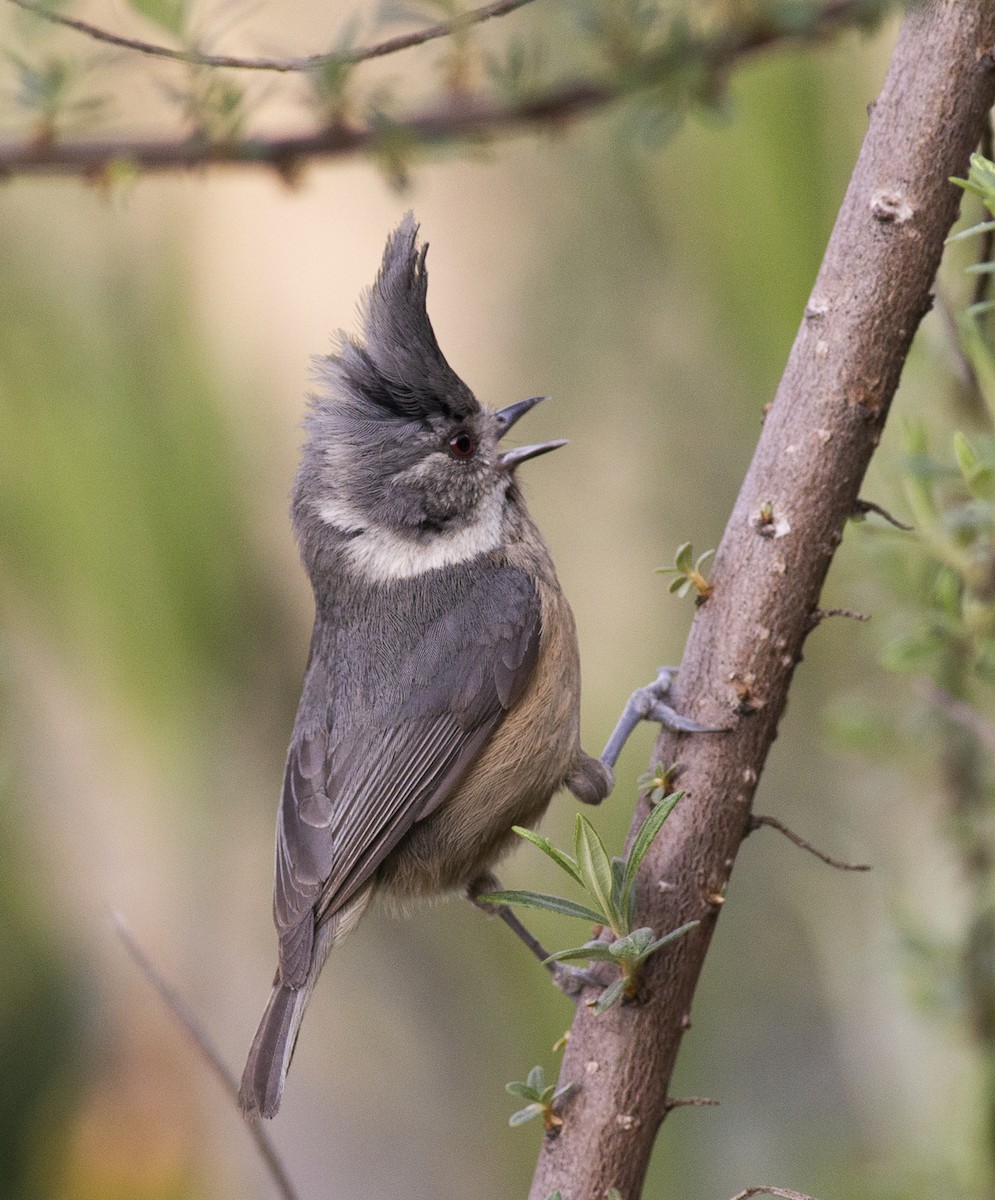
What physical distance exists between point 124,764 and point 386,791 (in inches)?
56.3

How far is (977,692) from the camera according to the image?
2113 millimetres

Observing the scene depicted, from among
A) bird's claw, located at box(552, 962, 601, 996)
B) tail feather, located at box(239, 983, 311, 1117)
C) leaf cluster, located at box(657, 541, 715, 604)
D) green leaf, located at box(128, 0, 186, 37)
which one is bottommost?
tail feather, located at box(239, 983, 311, 1117)

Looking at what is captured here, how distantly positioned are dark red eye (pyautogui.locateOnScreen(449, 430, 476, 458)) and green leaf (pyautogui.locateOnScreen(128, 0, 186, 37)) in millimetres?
1050

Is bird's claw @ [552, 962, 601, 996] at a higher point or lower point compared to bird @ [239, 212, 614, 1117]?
lower

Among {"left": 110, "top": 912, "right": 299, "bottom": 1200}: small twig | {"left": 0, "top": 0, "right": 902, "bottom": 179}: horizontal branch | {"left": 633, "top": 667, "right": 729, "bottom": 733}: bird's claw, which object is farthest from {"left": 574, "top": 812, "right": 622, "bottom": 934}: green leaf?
{"left": 0, "top": 0, "right": 902, "bottom": 179}: horizontal branch

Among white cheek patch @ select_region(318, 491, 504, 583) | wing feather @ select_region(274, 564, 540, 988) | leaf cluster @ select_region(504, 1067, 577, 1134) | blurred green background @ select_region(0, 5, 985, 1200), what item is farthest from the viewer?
blurred green background @ select_region(0, 5, 985, 1200)

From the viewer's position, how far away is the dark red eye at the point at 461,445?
277 centimetres

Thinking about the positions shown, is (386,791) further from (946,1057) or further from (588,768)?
(946,1057)

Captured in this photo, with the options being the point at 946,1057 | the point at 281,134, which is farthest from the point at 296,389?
the point at 946,1057

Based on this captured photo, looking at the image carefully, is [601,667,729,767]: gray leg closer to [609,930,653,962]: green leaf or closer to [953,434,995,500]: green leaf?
[609,930,653,962]: green leaf

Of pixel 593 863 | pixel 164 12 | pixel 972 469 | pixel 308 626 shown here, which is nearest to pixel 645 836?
pixel 593 863

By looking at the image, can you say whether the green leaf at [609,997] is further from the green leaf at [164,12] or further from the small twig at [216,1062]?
the green leaf at [164,12]

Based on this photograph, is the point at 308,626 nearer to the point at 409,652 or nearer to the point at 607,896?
the point at 409,652

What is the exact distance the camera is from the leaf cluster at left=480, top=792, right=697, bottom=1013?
4.94ft
